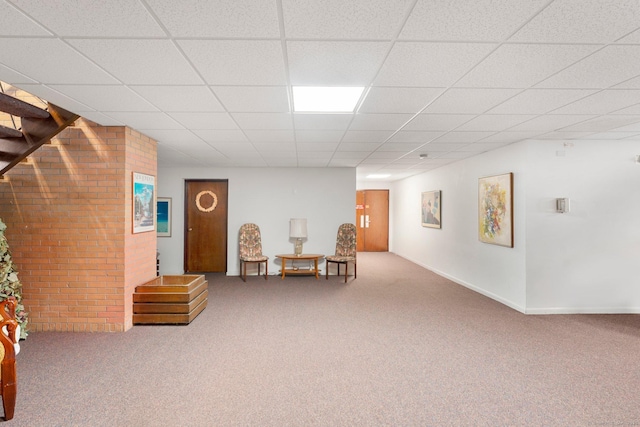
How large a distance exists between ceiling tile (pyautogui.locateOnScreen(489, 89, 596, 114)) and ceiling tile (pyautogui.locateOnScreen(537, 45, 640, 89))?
0.12 m

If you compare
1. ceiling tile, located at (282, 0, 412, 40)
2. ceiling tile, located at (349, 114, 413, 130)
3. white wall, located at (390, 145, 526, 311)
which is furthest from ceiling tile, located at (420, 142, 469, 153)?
ceiling tile, located at (282, 0, 412, 40)

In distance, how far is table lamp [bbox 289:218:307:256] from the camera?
7527mm

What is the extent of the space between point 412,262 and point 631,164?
5739 millimetres

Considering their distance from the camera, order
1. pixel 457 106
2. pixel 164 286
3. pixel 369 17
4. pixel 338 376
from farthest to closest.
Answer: pixel 164 286 < pixel 457 106 < pixel 338 376 < pixel 369 17

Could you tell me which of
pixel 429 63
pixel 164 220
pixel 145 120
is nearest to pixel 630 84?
pixel 429 63

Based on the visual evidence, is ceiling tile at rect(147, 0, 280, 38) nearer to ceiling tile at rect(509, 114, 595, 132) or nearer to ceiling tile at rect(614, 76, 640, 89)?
ceiling tile at rect(614, 76, 640, 89)

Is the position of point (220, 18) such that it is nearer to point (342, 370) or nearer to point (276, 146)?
point (342, 370)

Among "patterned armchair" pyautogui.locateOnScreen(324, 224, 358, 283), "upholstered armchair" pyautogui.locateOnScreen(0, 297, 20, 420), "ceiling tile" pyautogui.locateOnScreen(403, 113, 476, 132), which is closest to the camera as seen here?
"upholstered armchair" pyautogui.locateOnScreen(0, 297, 20, 420)

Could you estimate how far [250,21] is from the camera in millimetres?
1855

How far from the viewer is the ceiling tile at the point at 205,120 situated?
11.9ft

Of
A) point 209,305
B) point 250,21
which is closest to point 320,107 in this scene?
point 250,21

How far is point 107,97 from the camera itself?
308 cm

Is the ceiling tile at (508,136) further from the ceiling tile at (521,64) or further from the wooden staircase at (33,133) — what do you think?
the wooden staircase at (33,133)

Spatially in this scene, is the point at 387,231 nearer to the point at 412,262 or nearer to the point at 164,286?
the point at 412,262
